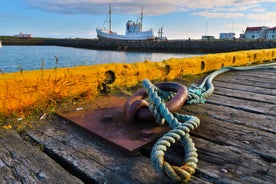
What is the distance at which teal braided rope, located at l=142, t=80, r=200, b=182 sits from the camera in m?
1.00

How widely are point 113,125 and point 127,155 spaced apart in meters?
0.38

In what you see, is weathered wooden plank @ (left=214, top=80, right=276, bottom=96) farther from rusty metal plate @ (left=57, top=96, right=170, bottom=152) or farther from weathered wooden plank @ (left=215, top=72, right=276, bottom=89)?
rusty metal plate @ (left=57, top=96, right=170, bottom=152)

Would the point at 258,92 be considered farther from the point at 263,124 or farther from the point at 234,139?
the point at 234,139

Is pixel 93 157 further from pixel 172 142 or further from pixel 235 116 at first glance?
pixel 235 116

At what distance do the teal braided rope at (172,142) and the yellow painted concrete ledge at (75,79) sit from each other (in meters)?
0.82

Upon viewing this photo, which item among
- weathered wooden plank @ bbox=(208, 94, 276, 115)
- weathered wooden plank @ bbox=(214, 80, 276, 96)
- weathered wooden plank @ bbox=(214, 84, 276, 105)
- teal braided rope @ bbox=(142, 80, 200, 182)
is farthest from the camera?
Answer: weathered wooden plank @ bbox=(214, 80, 276, 96)

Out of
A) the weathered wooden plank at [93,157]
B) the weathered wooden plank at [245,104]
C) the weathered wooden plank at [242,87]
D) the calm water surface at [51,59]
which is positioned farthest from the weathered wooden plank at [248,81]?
the weathered wooden plank at [93,157]

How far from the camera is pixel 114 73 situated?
8.36ft

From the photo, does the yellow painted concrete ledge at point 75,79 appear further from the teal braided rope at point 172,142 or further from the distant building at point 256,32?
the distant building at point 256,32

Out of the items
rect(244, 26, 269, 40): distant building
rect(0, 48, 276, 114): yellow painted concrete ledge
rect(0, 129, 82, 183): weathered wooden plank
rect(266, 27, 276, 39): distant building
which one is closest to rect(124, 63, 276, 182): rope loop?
rect(0, 129, 82, 183): weathered wooden plank

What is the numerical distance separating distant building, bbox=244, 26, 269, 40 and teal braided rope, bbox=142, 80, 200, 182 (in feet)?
282

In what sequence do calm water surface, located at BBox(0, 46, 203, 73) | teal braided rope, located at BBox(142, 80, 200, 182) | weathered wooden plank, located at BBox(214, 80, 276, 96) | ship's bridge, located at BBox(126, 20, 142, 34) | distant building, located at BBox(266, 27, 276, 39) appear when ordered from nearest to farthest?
teal braided rope, located at BBox(142, 80, 200, 182) < weathered wooden plank, located at BBox(214, 80, 276, 96) < calm water surface, located at BBox(0, 46, 203, 73) < ship's bridge, located at BBox(126, 20, 142, 34) < distant building, located at BBox(266, 27, 276, 39)

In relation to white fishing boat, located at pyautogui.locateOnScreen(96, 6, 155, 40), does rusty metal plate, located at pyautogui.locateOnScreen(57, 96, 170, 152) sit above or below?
below

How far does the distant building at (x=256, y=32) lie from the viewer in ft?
249
